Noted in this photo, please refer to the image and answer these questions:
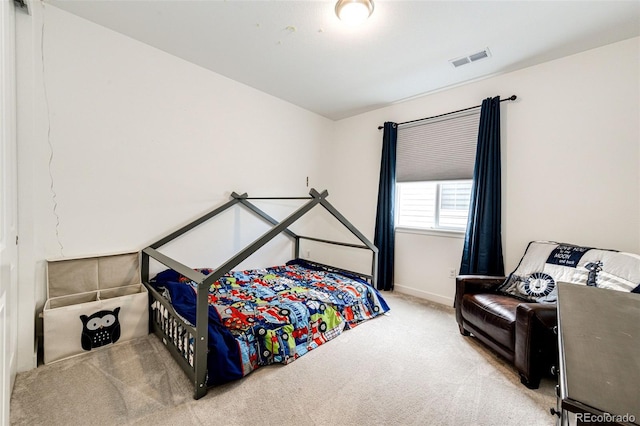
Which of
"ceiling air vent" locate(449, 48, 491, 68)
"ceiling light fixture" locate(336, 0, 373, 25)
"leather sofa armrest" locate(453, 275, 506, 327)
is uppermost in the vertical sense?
"ceiling air vent" locate(449, 48, 491, 68)

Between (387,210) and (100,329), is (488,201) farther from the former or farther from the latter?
(100,329)

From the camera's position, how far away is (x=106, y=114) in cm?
218

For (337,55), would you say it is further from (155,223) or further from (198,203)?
(155,223)

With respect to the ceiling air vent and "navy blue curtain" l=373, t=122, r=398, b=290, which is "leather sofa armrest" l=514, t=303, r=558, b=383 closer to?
"navy blue curtain" l=373, t=122, r=398, b=290

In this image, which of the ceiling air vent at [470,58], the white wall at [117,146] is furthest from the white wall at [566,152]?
the white wall at [117,146]

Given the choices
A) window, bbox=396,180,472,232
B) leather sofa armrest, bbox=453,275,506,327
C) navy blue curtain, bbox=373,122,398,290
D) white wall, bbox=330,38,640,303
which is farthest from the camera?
navy blue curtain, bbox=373,122,398,290

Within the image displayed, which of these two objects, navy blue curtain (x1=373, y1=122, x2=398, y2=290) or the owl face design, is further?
navy blue curtain (x1=373, y1=122, x2=398, y2=290)

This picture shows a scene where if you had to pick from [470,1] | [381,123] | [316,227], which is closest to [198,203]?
[316,227]

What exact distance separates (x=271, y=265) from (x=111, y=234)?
1.80 meters

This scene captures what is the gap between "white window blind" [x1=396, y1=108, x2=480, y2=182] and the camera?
2.90 m

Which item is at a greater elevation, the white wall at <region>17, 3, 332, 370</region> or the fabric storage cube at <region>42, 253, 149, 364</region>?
the white wall at <region>17, 3, 332, 370</region>

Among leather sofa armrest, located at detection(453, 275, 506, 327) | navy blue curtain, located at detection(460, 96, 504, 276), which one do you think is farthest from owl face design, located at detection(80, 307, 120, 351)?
navy blue curtain, located at detection(460, 96, 504, 276)

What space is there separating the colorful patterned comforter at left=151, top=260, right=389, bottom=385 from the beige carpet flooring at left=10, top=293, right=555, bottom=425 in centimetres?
11

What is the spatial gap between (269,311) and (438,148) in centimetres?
263
